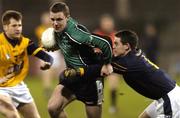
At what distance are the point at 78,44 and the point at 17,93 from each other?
4.24ft

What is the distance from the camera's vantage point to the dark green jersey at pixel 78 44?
10.3m

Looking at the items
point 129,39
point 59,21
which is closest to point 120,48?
point 129,39

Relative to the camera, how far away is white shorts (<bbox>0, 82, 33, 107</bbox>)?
11000 mm

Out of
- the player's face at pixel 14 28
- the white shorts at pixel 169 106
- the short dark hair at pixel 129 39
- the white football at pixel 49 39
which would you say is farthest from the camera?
the player's face at pixel 14 28

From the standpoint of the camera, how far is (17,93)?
1104cm

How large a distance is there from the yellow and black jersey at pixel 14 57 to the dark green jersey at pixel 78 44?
65cm

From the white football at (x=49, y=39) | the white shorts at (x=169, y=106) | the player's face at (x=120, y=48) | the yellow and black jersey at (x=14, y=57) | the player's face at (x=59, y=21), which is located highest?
the player's face at (x=59, y=21)

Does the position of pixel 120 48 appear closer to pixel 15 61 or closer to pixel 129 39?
pixel 129 39

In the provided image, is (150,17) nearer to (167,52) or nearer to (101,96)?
(167,52)

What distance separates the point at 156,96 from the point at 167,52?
17.8 metres

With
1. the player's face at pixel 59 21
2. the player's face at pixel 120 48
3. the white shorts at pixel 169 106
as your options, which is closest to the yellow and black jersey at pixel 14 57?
the player's face at pixel 59 21

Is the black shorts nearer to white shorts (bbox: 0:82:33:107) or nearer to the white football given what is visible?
the white football

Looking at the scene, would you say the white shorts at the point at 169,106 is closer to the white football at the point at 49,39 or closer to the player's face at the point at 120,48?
the player's face at the point at 120,48

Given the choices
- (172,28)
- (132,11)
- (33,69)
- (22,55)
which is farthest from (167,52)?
(22,55)
